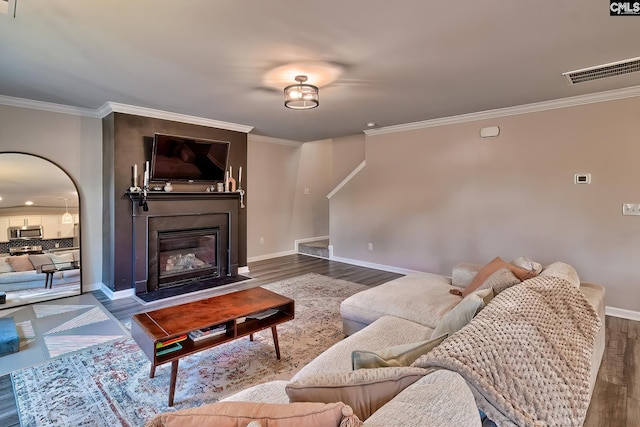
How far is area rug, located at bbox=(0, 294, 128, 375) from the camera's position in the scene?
8.76 ft

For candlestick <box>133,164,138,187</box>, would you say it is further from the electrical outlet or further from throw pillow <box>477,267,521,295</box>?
the electrical outlet

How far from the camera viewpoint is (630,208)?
3490 mm

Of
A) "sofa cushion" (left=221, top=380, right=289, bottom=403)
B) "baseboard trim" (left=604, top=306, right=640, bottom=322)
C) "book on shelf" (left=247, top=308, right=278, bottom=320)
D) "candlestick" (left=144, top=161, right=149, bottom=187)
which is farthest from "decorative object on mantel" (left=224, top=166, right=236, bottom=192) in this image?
"baseboard trim" (left=604, top=306, right=640, bottom=322)

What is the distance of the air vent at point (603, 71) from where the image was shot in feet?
9.10

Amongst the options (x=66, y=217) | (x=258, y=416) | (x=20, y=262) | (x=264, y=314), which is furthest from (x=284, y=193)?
(x=258, y=416)

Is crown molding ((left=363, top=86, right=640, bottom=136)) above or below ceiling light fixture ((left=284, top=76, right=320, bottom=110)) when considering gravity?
above

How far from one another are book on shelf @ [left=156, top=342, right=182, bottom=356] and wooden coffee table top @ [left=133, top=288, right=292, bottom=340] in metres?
0.13

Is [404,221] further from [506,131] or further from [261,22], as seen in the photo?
[261,22]

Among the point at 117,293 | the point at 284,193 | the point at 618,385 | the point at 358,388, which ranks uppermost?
the point at 284,193

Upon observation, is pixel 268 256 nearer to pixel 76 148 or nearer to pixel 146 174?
pixel 146 174

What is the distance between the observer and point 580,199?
3.79 m

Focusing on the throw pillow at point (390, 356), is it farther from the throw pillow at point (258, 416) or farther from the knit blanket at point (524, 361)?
the throw pillow at point (258, 416)

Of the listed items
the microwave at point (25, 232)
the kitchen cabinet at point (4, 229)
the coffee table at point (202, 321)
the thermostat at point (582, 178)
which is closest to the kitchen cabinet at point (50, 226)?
the microwave at point (25, 232)

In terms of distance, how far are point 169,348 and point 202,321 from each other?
0.25 metres
